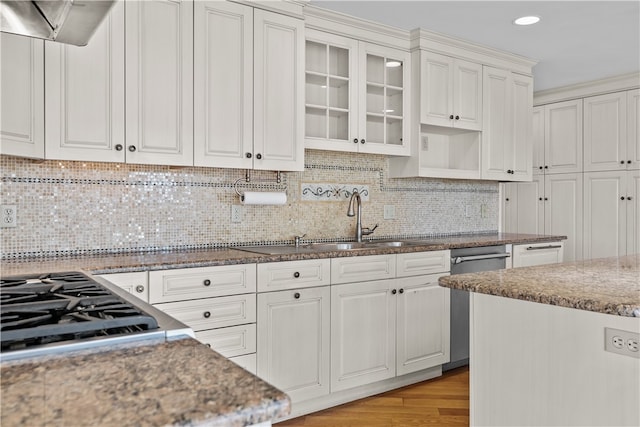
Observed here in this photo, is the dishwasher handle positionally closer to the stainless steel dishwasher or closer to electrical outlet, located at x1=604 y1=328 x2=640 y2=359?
the stainless steel dishwasher

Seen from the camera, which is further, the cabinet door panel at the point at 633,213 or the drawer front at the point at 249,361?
the cabinet door panel at the point at 633,213

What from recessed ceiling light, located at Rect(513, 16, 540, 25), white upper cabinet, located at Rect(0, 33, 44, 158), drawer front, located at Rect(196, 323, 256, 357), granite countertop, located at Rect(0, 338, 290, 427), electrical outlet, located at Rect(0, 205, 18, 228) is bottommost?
drawer front, located at Rect(196, 323, 256, 357)

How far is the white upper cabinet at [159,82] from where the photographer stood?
2.44 m

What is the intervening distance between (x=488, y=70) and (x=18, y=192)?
137 inches

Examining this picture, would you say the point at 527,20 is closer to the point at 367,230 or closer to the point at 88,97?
the point at 367,230

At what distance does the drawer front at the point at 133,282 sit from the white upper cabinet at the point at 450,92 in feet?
7.66

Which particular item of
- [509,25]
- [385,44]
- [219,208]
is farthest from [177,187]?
[509,25]

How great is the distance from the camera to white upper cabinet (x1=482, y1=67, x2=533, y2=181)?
4027 mm

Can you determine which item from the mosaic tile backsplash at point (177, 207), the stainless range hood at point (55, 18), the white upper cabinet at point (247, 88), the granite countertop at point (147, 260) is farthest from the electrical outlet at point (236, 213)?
the stainless range hood at point (55, 18)

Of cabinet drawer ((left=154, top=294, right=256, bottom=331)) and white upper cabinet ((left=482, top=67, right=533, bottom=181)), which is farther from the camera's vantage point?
white upper cabinet ((left=482, top=67, right=533, bottom=181))

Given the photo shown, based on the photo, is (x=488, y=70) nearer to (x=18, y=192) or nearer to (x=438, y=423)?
(x=438, y=423)

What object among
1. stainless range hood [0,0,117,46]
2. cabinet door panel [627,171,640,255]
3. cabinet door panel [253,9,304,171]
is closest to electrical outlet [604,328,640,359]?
stainless range hood [0,0,117,46]

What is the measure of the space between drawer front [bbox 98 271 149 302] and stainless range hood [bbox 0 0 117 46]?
3.18 feet

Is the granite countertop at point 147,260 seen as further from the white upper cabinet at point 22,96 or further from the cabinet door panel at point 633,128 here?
the cabinet door panel at point 633,128
